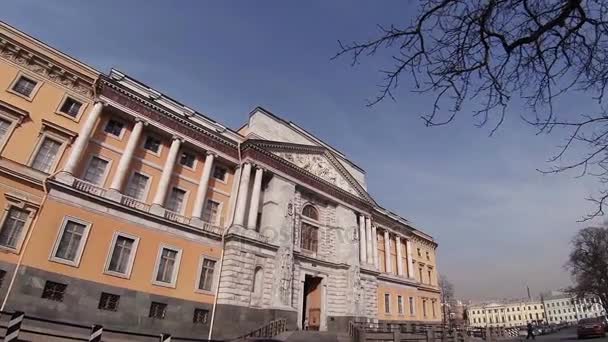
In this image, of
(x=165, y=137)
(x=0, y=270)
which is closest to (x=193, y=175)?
(x=165, y=137)

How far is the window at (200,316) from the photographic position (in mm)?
20169

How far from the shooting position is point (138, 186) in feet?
71.5

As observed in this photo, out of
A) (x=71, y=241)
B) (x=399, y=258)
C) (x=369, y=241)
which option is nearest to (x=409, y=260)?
(x=399, y=258)

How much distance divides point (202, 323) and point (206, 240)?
504 cm

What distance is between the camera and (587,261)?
50688 mm

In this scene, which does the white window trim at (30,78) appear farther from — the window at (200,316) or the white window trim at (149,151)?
the window at (200,316)

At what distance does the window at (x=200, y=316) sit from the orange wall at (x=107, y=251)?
2.09 feet

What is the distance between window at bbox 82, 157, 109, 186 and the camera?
782 inches

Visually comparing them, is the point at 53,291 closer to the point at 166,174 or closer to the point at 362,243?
the point at 166,174

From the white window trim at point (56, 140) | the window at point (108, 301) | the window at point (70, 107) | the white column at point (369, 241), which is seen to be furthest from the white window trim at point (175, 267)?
the white column at point (369, 241)

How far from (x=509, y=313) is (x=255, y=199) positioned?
145 metres

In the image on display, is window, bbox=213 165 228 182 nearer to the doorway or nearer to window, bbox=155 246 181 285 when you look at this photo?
window, bbox=155 246 181 285

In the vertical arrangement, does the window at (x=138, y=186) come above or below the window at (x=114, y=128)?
below

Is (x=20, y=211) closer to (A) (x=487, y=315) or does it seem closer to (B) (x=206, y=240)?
(B) (x=206, y=240)
